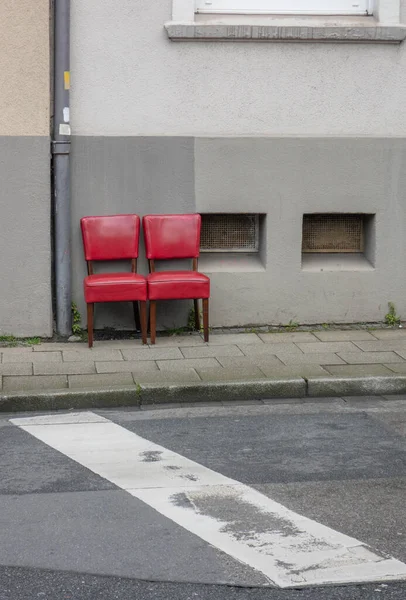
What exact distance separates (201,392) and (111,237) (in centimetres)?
228

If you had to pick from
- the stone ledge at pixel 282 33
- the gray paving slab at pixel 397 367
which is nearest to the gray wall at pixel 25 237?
the stone ledge at pixel 282 33

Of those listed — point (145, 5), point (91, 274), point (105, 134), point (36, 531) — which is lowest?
point (36, 531)

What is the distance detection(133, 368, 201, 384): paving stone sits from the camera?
8.08 meters

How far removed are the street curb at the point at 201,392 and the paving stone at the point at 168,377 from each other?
0.53 feet

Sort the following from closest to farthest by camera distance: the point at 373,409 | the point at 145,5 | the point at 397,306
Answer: the point at 373,409 → the point at 145,5 → the point at 397,306

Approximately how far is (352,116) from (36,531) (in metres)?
5.98

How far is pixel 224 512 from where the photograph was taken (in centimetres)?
543

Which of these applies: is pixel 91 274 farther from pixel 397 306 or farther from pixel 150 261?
pixel 397 306

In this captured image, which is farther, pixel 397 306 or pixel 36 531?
pixel 397 306

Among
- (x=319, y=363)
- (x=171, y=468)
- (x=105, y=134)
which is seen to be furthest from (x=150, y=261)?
(x=171, y=468)

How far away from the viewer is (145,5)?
9586 millimetres

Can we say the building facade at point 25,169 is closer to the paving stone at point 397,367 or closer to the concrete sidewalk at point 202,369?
the concrete sidewalk at point 202,369

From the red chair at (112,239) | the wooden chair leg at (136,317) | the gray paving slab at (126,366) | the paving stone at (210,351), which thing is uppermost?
the red chair at (112,239)

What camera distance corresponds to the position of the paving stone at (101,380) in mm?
8016
